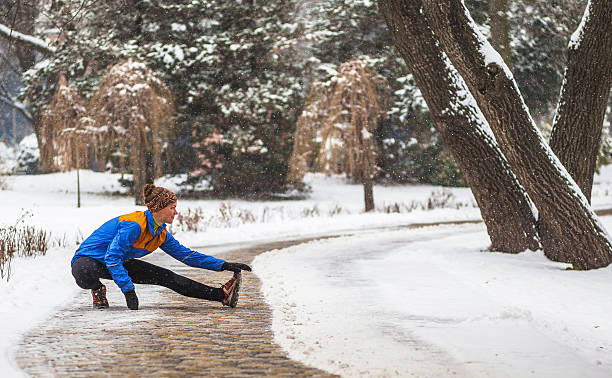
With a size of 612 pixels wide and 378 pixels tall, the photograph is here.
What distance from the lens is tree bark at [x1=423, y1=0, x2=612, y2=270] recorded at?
380 inches

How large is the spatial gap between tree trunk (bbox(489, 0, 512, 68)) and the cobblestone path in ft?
27.4

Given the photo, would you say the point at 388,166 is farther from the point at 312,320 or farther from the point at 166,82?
the point at 312,320

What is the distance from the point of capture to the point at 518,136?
9.86 metres

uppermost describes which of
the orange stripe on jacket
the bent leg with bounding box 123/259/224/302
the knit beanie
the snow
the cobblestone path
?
the snow

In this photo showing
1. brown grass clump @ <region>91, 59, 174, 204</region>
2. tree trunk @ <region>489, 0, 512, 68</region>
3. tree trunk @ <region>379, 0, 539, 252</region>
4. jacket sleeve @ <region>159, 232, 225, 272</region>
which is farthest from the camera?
brown grass clump @ <region>91, 59, 174, 204</region>

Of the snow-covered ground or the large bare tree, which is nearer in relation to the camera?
the snow-covered ground

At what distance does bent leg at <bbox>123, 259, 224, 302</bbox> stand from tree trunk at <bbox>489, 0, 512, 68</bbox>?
8896mm

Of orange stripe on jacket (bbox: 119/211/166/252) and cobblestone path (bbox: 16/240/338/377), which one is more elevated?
orange stripe on jacket (bbox: 119/211/166/252)

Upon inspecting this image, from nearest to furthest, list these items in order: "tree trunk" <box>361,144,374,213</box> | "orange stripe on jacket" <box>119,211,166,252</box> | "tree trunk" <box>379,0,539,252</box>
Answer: "orange stripe on jacket" <box>119,211,166,252</box> → "tree trunk" <box>379,0,539,252</box> → "tree trunk" <box>361,144,374,213</box>

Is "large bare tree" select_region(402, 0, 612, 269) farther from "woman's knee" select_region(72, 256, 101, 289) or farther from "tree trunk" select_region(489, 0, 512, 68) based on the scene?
"woman's knee" select_region(72, 256, 101, 289)

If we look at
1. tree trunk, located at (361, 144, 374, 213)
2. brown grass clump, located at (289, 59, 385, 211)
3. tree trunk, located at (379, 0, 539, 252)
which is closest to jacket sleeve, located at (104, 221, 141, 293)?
tree trunk, located at (379, 0, 539, 252)

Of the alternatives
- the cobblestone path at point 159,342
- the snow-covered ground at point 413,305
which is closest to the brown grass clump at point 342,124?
the snow-covered ground at point 413,305

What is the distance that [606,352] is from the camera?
18.2 ft

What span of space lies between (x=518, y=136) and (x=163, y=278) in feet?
17.6
